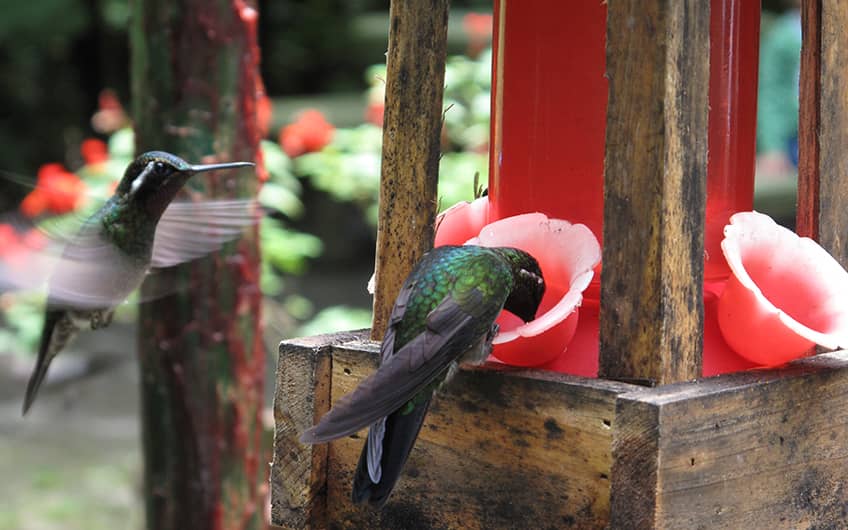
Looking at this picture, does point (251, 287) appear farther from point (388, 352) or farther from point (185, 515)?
point (388, 352)

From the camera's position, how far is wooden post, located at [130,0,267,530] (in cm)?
251

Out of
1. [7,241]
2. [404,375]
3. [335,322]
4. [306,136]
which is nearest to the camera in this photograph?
[404,375]

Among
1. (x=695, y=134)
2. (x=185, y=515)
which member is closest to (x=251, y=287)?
(x=185, y=515)

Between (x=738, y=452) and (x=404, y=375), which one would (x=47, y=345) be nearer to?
(x=404, y=375)

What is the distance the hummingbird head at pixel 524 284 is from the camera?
4.83ft

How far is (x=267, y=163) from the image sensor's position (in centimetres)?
396

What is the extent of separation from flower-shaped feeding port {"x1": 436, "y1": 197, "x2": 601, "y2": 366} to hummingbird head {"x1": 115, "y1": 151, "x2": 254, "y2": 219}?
67 cm

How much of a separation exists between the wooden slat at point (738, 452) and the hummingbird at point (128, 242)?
1175 millimetres

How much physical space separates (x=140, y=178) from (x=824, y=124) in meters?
1.28

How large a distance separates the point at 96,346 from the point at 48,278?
736cm

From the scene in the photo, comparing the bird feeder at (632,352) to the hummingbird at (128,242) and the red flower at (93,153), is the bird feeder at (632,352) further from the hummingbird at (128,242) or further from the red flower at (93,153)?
the red flower at (93,153)

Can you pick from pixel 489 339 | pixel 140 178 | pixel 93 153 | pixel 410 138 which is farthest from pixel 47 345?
pixel 93 153

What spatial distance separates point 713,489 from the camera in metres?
1.32

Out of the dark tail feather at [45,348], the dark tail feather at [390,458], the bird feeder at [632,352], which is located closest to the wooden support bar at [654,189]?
the bird feeder at [632,352]
